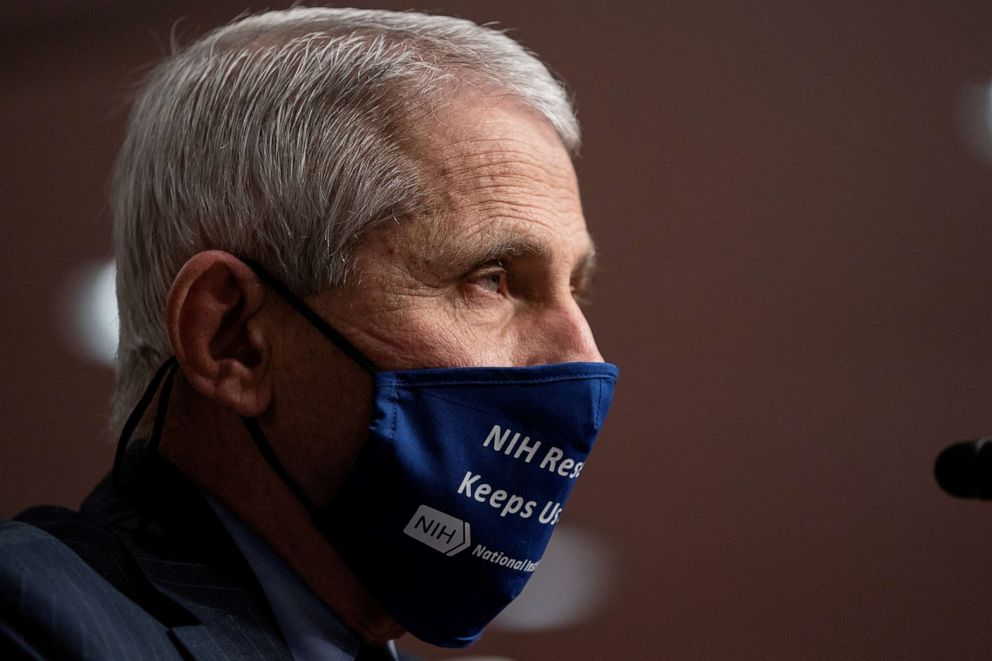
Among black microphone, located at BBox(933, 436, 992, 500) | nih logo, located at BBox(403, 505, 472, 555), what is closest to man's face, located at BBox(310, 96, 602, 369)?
nih logo, located at BBox(403, 505, 472, 555)

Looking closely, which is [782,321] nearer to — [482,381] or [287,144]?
[482,381]

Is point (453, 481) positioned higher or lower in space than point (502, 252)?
lower

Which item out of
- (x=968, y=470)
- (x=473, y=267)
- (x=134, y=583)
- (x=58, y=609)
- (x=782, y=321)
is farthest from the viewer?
(x=782, y=321)

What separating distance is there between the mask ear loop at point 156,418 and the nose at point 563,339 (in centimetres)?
47

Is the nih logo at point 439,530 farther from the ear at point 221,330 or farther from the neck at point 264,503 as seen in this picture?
the ear at point 221,330

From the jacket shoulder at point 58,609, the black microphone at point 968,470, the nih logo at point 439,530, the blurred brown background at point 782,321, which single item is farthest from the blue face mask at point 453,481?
the blurred brown background at point 782,321

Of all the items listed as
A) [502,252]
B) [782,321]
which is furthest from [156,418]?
[782,321]

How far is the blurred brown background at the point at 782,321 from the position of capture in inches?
78.4

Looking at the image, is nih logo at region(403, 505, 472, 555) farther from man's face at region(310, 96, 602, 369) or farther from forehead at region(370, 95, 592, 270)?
forehead at region(370, 95, 592, 270)

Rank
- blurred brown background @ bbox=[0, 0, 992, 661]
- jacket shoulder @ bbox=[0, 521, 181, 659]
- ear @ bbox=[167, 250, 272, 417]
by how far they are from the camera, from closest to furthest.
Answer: jacket shoulder @ bbox=[0, 521, 181, 659]
ear @ bbox=[167, 250, 272, 417]
blurred brown background @ bbox=[0, 0, 992, 661]

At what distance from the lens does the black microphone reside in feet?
2.56

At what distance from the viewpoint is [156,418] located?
1273 millimetres

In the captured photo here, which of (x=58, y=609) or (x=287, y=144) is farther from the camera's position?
(x=287, y=144)

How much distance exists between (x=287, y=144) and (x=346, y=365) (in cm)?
30
